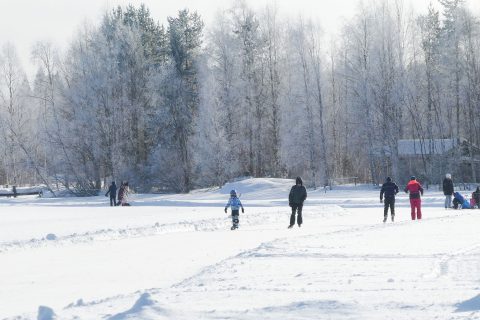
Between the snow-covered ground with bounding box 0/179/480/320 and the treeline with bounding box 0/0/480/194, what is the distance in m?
27.5

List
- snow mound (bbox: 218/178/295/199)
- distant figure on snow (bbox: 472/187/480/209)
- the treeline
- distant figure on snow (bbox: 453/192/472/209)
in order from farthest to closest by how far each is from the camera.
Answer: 1. the treeline
2. snow mound (bbox: 218/178/295/199)
3. distant figure on snow (bbox: 472/187/480/209)
4. distant figure on snow (bbox: 453/192/472/209)

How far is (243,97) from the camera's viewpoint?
5425cm

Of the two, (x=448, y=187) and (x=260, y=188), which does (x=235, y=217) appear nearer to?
(x=448, y=187)

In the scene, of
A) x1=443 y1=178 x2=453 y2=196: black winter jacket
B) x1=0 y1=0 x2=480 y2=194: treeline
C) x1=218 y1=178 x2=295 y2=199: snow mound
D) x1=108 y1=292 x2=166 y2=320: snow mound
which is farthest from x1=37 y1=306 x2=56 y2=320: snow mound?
x1=0 y1=0 x2=480 y2=194: treeline

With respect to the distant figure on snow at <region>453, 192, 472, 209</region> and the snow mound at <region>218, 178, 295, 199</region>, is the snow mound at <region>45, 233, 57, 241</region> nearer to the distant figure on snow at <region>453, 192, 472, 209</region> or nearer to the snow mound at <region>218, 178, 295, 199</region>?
the distant figure on snow at <region>453, 192, 472, 209</region>

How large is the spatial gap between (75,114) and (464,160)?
2919 centimetres

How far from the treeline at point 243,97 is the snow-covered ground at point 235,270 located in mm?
27487

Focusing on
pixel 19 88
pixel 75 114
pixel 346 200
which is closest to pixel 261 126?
pixel 75 114

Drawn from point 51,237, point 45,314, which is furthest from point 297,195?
point 45,314

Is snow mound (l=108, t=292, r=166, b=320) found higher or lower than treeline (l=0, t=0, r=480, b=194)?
lower

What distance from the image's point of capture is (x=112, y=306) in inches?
324

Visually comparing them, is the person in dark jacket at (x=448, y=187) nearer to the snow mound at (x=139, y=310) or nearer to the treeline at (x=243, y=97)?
the treeline at (x=243, y=97)

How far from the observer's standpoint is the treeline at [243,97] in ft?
164

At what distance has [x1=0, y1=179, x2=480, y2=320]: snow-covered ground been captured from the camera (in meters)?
7.60
